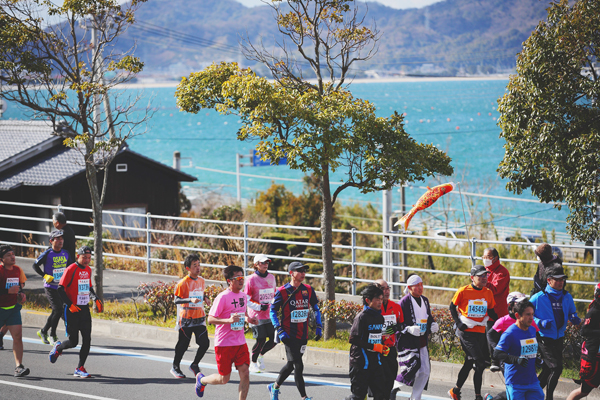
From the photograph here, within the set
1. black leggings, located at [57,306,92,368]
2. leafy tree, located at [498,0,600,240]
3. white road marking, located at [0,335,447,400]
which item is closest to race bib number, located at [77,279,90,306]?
black leggings, located at [57,306,92,368]

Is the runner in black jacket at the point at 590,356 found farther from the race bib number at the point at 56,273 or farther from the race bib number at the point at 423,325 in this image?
the race bib number at the point at 56,273

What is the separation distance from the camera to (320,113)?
9.62 meters

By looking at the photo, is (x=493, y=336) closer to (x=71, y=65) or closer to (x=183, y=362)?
(x=183, y=362)

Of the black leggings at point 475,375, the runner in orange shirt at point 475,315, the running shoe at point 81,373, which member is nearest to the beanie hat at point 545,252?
the runner in orange shirt at point 475,315

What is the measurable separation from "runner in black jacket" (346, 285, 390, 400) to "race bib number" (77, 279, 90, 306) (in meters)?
4.10

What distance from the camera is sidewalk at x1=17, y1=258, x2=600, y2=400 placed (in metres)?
8.84

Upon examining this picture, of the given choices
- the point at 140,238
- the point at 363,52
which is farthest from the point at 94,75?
the point at 140,238

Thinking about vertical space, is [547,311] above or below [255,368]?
above

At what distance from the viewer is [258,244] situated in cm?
1759

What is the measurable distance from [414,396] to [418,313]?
96 cm

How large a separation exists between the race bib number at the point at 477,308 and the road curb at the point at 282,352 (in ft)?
4.24

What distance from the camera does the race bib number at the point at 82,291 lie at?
895 centimetres

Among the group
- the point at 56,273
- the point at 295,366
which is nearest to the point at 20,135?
the point at 56,273

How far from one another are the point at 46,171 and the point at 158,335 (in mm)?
11274
